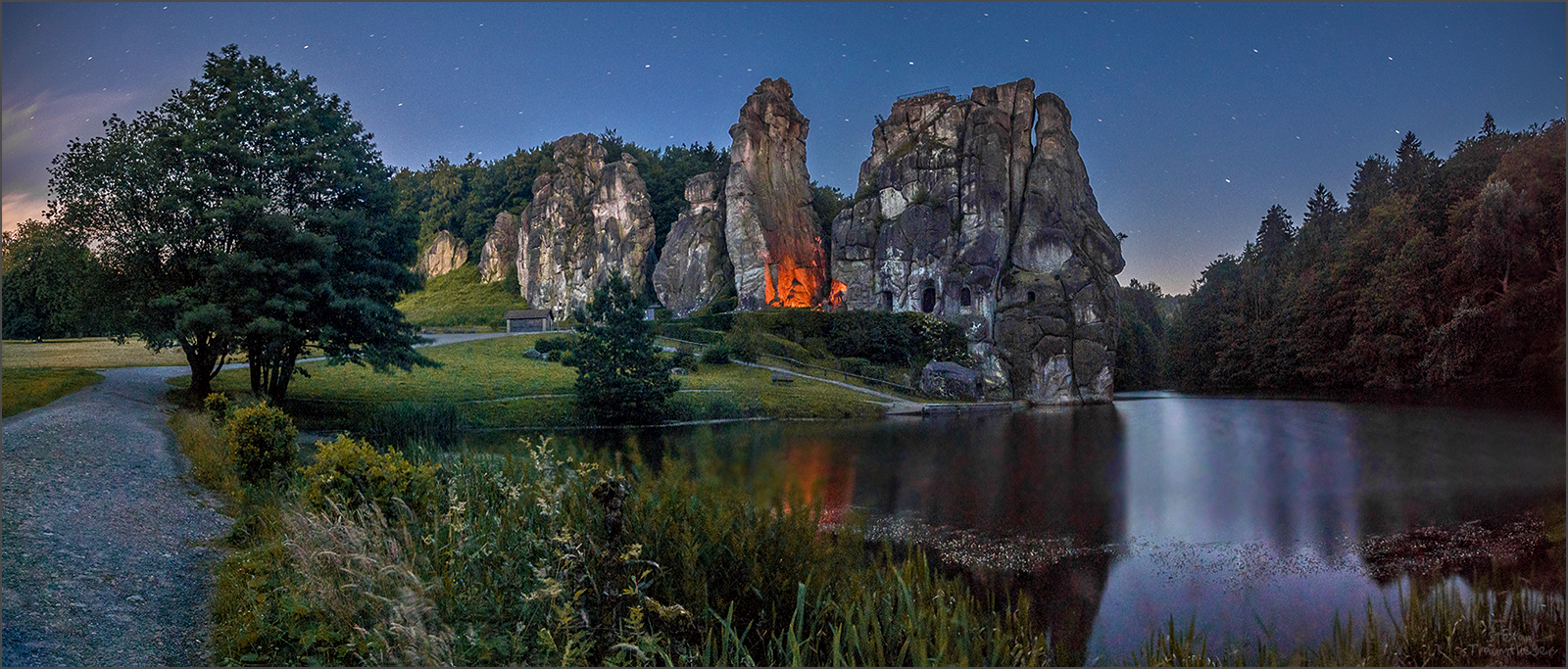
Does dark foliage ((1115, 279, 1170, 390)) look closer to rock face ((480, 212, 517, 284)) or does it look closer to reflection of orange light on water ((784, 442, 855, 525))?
reflection of orange light on water ((784, 442, 855, 525))

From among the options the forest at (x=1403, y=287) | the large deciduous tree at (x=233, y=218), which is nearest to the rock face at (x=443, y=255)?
the large deciduous tree at (x=233, y=218)

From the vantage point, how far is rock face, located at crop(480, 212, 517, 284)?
21844 mm

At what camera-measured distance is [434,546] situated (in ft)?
12.6

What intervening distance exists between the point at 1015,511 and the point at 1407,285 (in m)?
4.21

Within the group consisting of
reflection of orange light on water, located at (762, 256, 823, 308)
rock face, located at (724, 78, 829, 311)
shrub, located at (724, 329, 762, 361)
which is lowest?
shrub, located at (724, 329, 762, 361)

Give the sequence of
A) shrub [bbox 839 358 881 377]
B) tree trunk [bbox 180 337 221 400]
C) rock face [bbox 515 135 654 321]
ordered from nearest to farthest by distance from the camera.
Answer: tree trunk [bbox 180 337 221 400], shrub [bbox 839 358 881 377], rock face [bbox 515 135 654 321]

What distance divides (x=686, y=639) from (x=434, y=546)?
6.04 feet

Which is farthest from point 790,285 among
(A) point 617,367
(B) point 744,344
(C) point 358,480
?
(C) point 358,480

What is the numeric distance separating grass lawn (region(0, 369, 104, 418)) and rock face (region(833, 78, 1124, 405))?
22.4 metres

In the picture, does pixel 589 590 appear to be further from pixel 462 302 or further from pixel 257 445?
pixel 462 302

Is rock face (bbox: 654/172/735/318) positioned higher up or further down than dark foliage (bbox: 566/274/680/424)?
higher up

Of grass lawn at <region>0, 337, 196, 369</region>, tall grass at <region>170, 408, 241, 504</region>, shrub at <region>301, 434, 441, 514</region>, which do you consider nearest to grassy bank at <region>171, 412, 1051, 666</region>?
shrub at <region>301, 434, 441, 514</region>

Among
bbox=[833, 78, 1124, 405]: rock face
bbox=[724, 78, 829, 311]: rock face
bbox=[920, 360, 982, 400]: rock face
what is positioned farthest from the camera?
bbox=[724, 78, 829, 311]: rock face

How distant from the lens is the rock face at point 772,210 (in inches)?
1309
